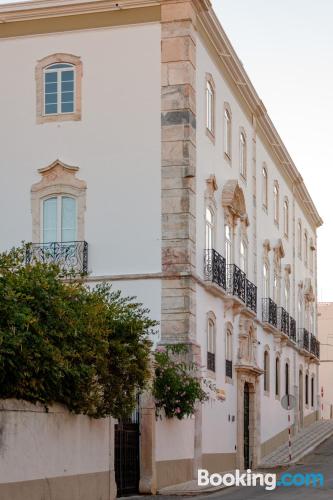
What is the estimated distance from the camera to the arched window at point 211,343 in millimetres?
33781

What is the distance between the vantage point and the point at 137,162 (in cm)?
3206

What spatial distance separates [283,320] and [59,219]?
1788cm

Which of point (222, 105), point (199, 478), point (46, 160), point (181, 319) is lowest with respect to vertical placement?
point (199, 478)

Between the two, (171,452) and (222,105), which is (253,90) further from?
(171,452)

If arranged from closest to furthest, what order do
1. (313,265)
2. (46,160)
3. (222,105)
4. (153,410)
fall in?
(153,410)
(46,160)
(222,105)
(313,265)

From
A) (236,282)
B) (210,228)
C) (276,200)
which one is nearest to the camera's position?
(210,228)

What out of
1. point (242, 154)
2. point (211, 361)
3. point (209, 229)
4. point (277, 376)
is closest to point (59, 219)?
point (209, 229)

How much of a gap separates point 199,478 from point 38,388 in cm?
1204

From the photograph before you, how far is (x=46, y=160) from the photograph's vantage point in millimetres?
33000

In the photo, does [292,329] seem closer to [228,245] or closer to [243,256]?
[243,256]

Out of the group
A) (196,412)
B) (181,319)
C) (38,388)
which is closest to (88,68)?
(181,319)

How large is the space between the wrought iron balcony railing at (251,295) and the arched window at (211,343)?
4.95 m

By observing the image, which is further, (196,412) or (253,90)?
(253,90)

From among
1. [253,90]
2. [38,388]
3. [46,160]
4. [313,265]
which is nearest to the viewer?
[38,388]
